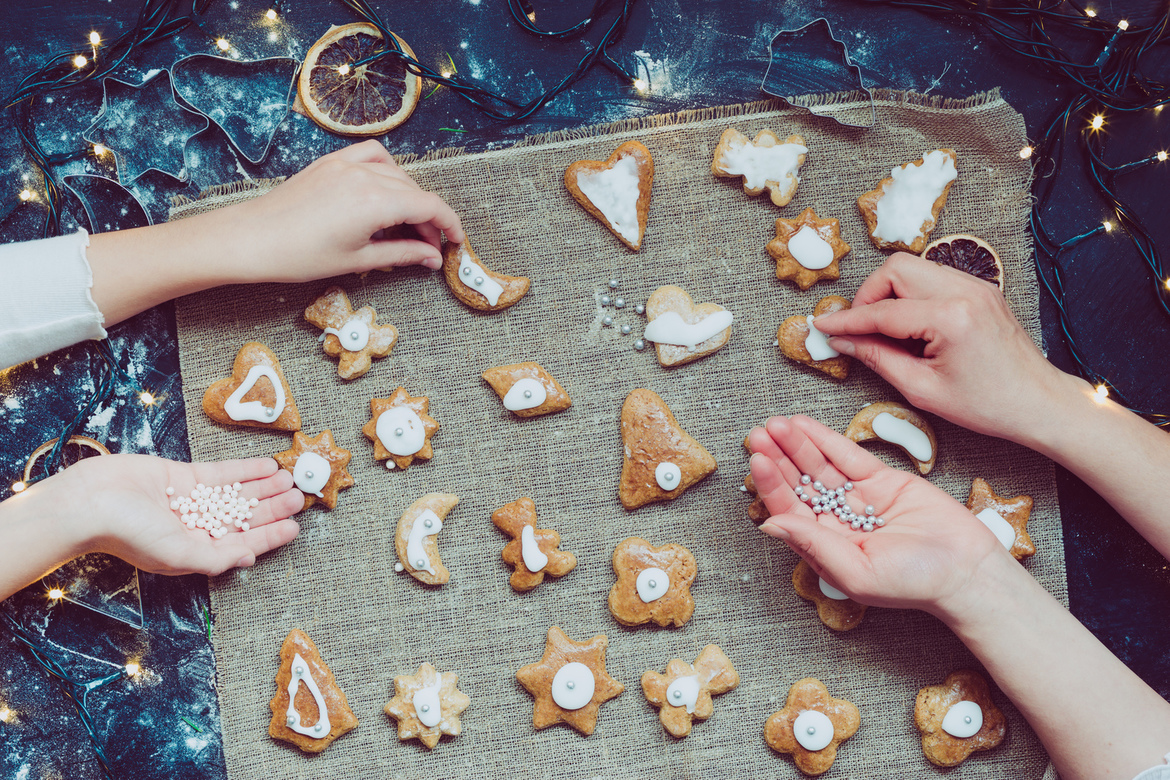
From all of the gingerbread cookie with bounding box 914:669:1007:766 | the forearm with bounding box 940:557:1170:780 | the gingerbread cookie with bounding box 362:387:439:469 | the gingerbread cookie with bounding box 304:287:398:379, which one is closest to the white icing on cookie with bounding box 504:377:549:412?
the gingerbread cookie with bounding box 362:387:439:469

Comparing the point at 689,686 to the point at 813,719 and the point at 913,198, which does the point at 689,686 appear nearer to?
the point at 813,719

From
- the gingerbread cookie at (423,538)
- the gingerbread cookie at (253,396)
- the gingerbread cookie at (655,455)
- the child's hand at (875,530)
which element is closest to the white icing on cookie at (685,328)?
the gingerbread cookie at (655,455)

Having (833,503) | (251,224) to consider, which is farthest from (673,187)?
(251,224)

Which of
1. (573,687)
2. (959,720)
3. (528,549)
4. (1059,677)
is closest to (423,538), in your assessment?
(528,549)

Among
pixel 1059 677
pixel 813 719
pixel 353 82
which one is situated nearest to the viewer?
pixel 1059 677

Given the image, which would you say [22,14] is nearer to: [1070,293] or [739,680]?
[739,680]

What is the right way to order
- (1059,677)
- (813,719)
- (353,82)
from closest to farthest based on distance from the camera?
(1059,677) → (813,719) → (353,82)
